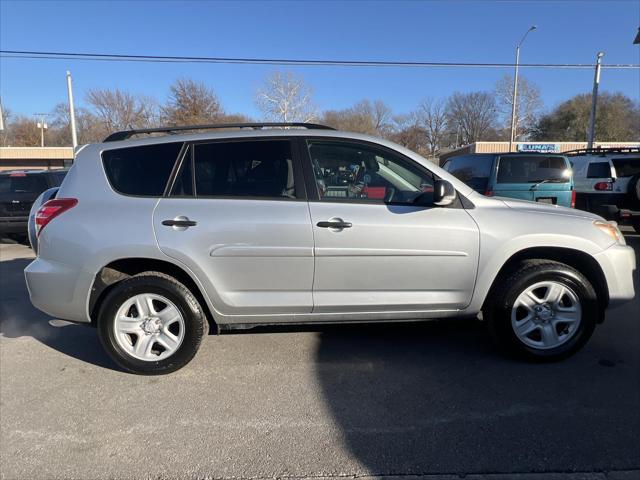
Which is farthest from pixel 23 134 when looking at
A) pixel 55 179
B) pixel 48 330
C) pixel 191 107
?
pixel 48 330

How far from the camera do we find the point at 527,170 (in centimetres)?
873

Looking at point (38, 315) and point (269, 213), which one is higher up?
point (269, 213)

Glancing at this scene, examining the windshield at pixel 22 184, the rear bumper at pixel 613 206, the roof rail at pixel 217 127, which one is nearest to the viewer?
the roof rail at pixel 217 127

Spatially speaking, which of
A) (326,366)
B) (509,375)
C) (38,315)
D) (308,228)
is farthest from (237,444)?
(38,315)

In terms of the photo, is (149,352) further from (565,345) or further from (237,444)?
(565,345)

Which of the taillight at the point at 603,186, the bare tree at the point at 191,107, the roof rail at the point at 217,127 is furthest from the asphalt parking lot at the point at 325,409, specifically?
the bare tree at the point at 191,107

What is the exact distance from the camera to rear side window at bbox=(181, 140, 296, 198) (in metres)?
3.32

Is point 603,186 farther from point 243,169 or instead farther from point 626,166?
point 243,169

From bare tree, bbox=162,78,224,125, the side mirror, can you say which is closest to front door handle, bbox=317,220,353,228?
the side mirror

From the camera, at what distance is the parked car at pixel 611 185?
9500mm

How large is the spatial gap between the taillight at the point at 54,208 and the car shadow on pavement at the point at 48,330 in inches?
48.5

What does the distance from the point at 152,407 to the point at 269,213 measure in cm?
Result: 156

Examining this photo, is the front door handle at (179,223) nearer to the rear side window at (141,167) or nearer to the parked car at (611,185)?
the rear side window at (141,167)

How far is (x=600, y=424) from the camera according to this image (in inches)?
107
